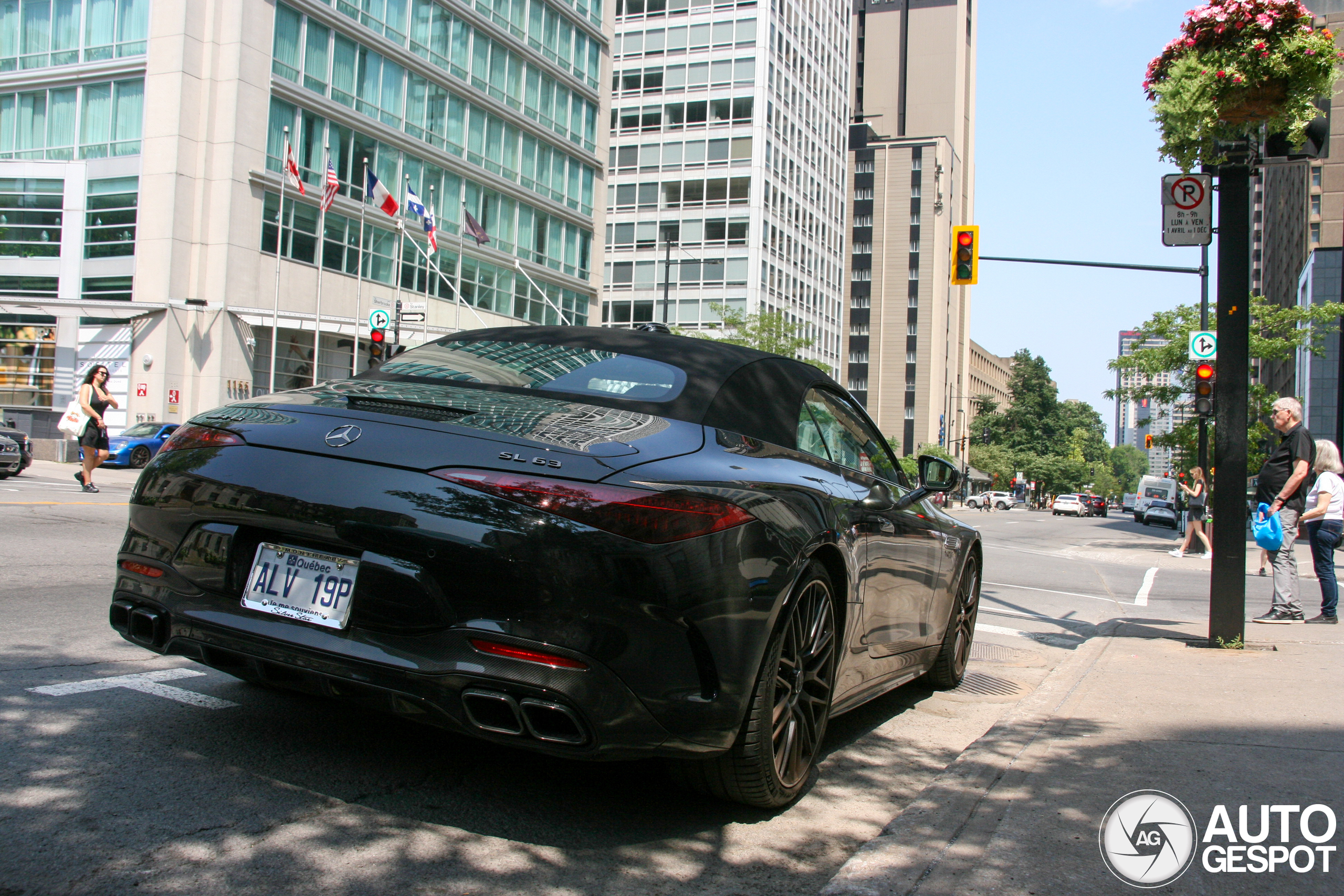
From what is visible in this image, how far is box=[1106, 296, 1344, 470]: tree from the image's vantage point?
38906 mm

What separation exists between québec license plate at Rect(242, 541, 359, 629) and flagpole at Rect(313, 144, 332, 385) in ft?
104

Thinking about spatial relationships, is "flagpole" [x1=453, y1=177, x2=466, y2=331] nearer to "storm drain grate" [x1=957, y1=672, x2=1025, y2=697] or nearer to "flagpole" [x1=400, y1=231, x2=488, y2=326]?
"flagpole" [x1=400, y1=231, x2=488, y2=326]

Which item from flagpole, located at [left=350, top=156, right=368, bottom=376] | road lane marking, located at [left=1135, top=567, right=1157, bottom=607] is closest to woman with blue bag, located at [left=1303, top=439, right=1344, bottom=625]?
road lane marking, located at [left=1135, top=567, right=1157, bottom=607]

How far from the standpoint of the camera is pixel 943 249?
108 metres

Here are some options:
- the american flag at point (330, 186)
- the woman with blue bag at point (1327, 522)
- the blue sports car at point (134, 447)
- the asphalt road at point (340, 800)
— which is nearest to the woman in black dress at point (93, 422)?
the asphalt road at point (340, 800)

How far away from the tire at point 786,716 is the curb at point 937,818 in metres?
0.37

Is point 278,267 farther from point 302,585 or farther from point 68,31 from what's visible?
point 302,585

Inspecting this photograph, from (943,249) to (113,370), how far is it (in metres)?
88.9

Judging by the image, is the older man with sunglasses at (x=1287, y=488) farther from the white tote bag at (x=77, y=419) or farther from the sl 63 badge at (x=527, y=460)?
the white tote bag at (x=77, y=419)

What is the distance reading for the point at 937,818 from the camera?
11.1 feet

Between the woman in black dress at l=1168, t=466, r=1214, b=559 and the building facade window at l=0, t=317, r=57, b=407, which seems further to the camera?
the building facade window at l=0, t=317, r=57, b=407


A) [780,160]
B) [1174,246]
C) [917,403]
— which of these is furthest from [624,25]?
[1174,246]

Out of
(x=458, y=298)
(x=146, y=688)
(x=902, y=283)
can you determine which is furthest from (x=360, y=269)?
(x=902, y=283)

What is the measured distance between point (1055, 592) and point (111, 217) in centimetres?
3151
